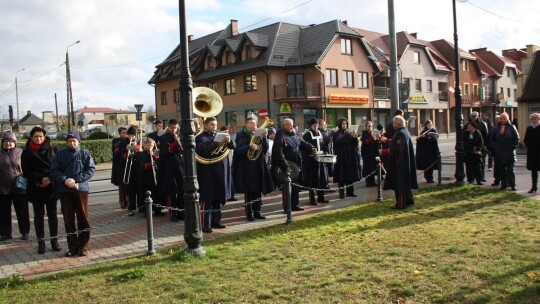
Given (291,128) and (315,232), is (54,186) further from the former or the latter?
(291,128)

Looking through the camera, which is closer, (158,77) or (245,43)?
(245,43)

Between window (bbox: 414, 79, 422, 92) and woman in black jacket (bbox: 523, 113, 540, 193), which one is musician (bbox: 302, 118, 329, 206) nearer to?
woman in black jacket (bbox: 523, 113, 540, 193)

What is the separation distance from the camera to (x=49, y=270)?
6543 millimetres

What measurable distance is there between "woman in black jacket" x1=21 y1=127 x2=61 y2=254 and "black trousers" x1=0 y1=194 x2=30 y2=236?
3.28 feet

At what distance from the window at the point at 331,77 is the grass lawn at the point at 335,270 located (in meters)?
34.9

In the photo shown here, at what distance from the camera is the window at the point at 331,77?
42594 millimetres

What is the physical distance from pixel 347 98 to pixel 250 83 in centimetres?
898

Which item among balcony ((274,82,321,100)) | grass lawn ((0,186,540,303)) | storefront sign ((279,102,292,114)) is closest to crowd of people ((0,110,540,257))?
grass lawn ((0,186,540,303))

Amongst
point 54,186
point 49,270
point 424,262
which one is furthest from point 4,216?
point 424,262

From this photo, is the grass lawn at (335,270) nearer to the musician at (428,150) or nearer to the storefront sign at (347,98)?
the musician at (428,150)

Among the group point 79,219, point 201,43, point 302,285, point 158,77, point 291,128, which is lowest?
point 302,285

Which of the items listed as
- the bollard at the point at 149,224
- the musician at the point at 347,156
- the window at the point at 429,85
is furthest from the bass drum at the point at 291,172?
the window at the point at 429,85

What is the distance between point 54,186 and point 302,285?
4.22 metres

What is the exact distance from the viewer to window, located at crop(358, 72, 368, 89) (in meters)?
46.0
